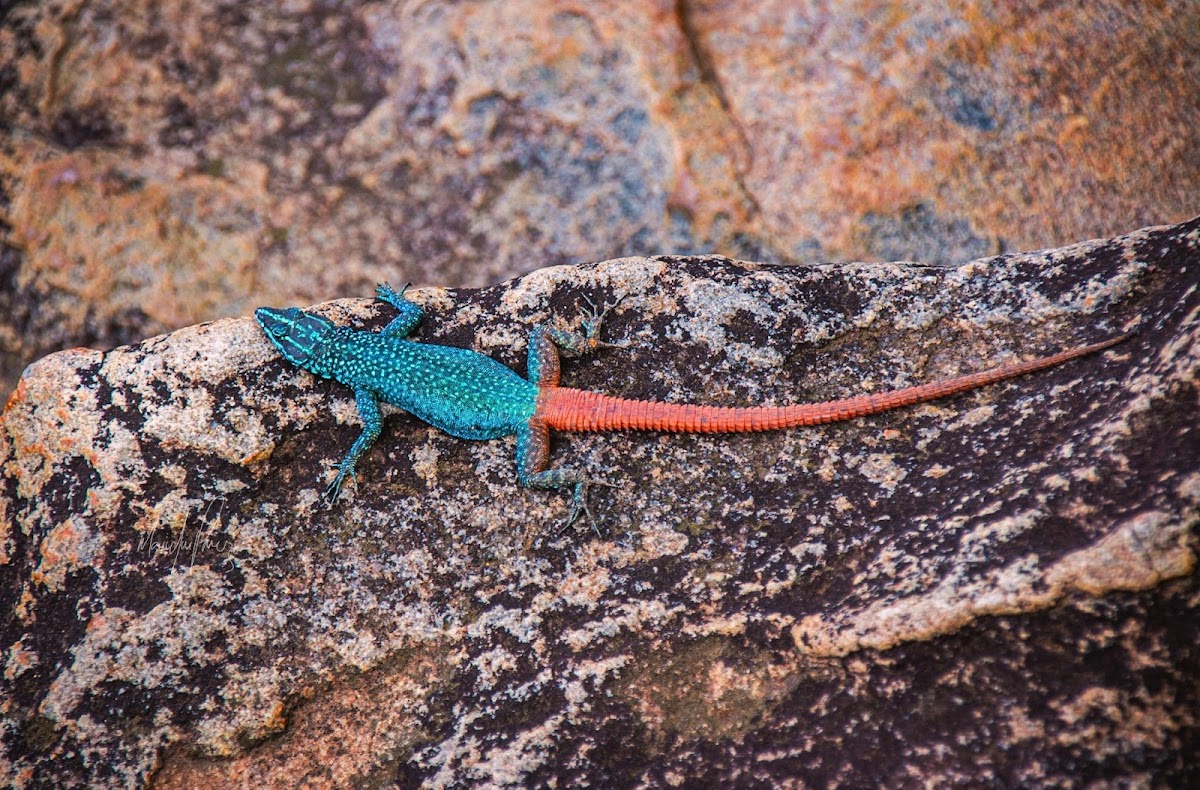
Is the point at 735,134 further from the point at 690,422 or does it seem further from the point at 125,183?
the point at 125,183

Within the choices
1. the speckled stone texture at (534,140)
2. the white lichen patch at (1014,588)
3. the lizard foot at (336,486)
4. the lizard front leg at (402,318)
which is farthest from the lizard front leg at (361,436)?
the speckled stone texture at (534,140)

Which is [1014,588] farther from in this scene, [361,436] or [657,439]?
[361,436]

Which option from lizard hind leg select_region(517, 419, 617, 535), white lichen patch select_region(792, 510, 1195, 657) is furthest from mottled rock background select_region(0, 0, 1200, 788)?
lizard hind leg select_region(517, 419, 617, 535)

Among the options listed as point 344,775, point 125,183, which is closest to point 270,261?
point 125,183

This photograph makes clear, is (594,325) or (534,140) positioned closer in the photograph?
(594,325)

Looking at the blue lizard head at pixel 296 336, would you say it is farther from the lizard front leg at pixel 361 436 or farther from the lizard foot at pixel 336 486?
the lizard foot at pixel 336 486

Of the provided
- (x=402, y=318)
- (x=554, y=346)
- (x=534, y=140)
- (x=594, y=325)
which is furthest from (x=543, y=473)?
(x=534, y=140)
